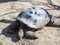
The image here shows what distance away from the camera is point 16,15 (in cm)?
510

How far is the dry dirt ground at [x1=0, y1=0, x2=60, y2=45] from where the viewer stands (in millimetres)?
3922

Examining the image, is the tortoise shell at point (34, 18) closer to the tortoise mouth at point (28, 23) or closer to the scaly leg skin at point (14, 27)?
the tortoise mouth at point (28, 23)

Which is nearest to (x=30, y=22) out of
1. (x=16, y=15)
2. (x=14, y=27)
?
(x=14, y=27)

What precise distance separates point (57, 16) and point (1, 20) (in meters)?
1.38

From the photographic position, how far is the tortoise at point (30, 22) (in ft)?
13.2

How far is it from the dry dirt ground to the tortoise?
0.12 metres

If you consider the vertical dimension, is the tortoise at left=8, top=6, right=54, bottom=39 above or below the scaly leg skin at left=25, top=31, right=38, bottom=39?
above

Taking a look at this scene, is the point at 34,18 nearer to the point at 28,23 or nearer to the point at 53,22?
the point at 28,23

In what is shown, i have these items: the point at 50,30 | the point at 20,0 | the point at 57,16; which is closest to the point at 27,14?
the point at 50,30

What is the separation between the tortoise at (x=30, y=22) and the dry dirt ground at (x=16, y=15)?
0.40 ft

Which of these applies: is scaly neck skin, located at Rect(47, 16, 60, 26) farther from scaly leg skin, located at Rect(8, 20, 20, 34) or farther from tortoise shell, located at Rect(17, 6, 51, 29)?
scaly leg skin, located at Rect(8, 20, 20, 34)

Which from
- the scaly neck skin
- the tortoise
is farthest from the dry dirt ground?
the tortoise

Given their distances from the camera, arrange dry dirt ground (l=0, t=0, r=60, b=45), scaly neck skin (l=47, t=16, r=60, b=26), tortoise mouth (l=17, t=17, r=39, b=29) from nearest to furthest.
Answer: dry dirt ground (l=0, t=0, r=60, b=45) → tortoise mouth (l=17, t=17, r=39, b=29) → scaly neck skin (l=47, t=16, r=60, b=26)

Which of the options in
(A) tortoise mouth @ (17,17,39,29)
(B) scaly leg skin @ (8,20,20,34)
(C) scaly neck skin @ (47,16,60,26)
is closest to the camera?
(A) tortoise mouth @ (17,17,39,29)
